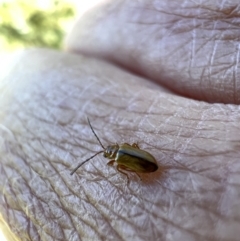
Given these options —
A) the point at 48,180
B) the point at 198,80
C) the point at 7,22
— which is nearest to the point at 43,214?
the point at 48,180

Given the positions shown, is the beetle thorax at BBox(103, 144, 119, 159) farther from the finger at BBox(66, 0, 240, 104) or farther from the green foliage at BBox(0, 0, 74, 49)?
the green foliage at BBox(0, 0, 74, 49)

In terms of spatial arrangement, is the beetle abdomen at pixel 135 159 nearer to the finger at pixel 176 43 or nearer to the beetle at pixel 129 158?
the beetle at pixel 129 158

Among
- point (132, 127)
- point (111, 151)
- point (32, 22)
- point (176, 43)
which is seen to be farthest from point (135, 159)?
point (32, 22)

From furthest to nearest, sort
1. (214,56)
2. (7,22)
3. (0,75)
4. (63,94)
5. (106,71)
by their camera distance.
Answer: (7,22) → (0,75) → (106,71) → (63,94) → (214,56)

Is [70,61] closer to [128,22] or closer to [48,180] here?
[128,22]

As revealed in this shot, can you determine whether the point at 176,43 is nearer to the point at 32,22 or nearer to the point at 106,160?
the point at 106,160

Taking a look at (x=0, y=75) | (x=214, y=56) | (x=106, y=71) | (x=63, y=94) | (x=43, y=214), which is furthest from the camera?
(x=0, y=75)
